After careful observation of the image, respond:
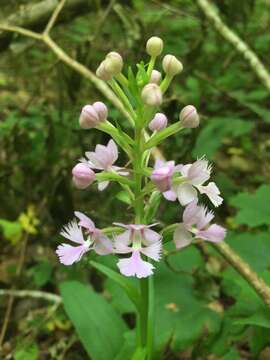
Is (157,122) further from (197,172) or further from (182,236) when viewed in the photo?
(182,236)

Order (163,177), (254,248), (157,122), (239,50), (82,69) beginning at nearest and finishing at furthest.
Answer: (163,177) → (157,122) → (254,248) → (82,69) → (239,50)

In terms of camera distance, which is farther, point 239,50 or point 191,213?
point 239,50

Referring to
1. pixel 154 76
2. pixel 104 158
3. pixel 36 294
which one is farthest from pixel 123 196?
pixel 36 294

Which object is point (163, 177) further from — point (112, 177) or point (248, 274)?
point (248, 274)

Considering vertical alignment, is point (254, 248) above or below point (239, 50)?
below

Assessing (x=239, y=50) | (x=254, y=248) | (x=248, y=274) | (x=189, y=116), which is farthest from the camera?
(x=239, y=50)

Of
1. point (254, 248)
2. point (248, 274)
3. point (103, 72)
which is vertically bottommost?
point (254, 248)

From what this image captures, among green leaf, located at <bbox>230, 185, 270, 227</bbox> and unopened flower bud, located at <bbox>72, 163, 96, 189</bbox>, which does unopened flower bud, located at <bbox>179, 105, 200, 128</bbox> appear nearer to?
unopened flower bud, located at <bbox>72, 163, 96, 189</bbox>
